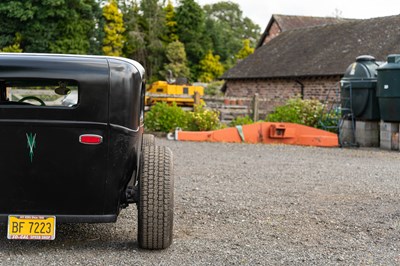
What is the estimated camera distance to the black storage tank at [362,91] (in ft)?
53.5

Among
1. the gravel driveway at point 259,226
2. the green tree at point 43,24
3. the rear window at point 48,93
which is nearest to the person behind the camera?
the gravel driveway at point 259,226

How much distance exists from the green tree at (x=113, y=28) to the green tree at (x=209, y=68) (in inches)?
344

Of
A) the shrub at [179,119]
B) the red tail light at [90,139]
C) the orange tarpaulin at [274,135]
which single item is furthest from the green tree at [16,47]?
the red tail light at [90,139]

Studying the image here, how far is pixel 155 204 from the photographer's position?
16.1 feet

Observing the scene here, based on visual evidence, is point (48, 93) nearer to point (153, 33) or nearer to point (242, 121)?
point (242, 121)

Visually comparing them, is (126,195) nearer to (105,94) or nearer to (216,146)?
(105,94)

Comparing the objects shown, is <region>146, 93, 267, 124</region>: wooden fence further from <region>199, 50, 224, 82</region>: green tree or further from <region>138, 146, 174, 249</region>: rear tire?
<region>199, 50, 224, 82</region>: green tree

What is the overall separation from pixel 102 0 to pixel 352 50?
36.7 m

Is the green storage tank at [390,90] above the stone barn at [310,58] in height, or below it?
below

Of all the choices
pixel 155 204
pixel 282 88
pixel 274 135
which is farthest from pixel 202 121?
pixel 282 88

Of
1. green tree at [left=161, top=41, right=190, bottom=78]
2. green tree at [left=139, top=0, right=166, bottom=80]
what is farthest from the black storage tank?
green tree at [left=139, top=0, right=166, bottom=80]

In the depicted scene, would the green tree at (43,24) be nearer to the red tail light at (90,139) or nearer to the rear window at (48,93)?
the rear window at (48,93)

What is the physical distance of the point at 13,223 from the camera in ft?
15.5

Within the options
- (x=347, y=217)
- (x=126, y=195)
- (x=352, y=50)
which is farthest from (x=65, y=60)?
(x=352, y=50)
